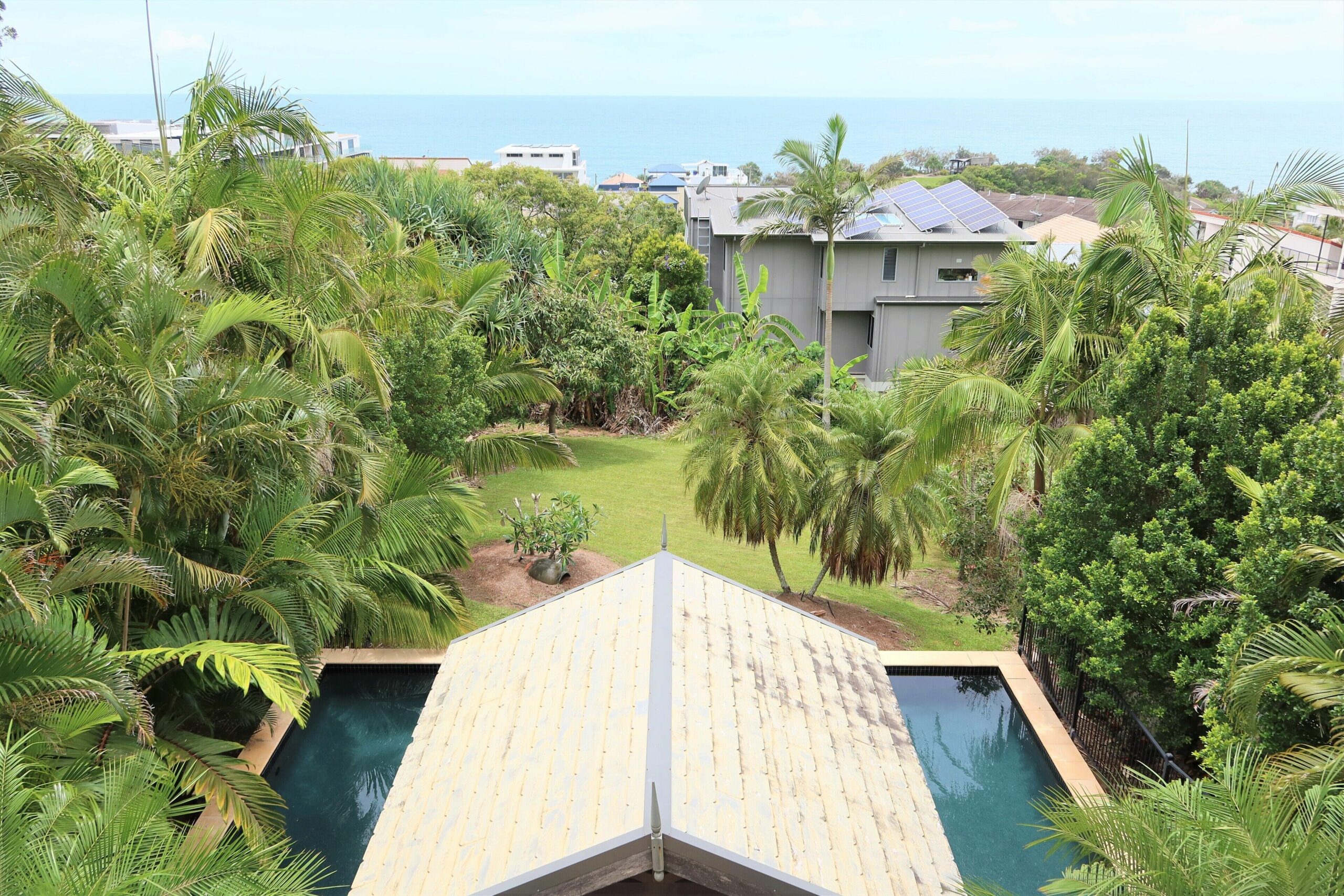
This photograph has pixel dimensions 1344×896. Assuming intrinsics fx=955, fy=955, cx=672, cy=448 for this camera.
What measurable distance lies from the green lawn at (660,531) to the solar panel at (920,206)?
527 inches

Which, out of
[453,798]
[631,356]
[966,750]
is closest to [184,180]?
[453,798]

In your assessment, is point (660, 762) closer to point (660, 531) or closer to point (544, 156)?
point (660, 531)

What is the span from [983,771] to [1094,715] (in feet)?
5.85

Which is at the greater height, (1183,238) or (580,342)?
(1183,238)

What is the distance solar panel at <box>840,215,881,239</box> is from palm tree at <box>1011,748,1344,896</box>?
93.6ft

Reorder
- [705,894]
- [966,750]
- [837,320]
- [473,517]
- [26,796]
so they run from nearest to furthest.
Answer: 1. [26,796]
2. [705,894]
3. [966,750]
4. [473,517]
5. [837,320]

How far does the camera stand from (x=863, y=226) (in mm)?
34000

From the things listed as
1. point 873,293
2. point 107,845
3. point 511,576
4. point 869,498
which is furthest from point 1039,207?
point 107,845

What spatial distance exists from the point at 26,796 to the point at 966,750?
11003 mm

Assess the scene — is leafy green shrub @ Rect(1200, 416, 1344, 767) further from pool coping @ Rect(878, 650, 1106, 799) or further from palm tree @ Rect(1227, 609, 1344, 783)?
pool coping @ Rect(878, 650, 1106, 799)

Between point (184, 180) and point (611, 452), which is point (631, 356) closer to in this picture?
point (611, 452)

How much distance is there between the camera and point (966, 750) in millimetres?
13023

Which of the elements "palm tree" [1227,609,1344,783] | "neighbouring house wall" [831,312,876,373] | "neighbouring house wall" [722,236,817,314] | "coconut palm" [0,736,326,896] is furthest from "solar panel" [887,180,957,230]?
"coconut palm" [0,736,326,896]

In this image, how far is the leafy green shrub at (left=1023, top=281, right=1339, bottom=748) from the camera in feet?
34.0
